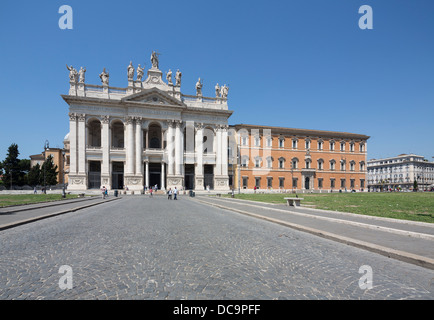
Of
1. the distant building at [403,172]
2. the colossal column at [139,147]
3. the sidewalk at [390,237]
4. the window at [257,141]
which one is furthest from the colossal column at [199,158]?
the distant building at [403,172]

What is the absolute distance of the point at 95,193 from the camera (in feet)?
128

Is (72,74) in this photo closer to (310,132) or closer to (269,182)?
(269,182)

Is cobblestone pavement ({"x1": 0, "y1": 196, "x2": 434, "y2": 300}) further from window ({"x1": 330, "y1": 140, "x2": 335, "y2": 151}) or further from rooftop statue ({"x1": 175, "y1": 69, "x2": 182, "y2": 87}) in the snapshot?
window ({"x1": 330, "y1": 140, "x2": 335, "y2": 151})

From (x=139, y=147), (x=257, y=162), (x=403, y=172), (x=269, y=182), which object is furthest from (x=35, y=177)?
(x=403, y=172)

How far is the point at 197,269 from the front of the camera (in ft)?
13.7

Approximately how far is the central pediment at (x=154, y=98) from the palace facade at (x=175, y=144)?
Result: 16cm

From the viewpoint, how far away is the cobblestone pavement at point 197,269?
131 inches

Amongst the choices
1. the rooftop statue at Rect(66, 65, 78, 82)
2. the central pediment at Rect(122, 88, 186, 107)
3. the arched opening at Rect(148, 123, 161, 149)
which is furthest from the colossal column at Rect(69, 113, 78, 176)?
the arched opening at Rect(148, 123, 161, 149)

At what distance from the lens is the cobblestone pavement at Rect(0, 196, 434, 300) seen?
334 cm

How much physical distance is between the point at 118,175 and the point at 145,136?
8652mm

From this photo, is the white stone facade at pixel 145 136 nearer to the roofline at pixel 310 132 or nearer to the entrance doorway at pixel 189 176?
the entrance doorway at pixel 189 176
